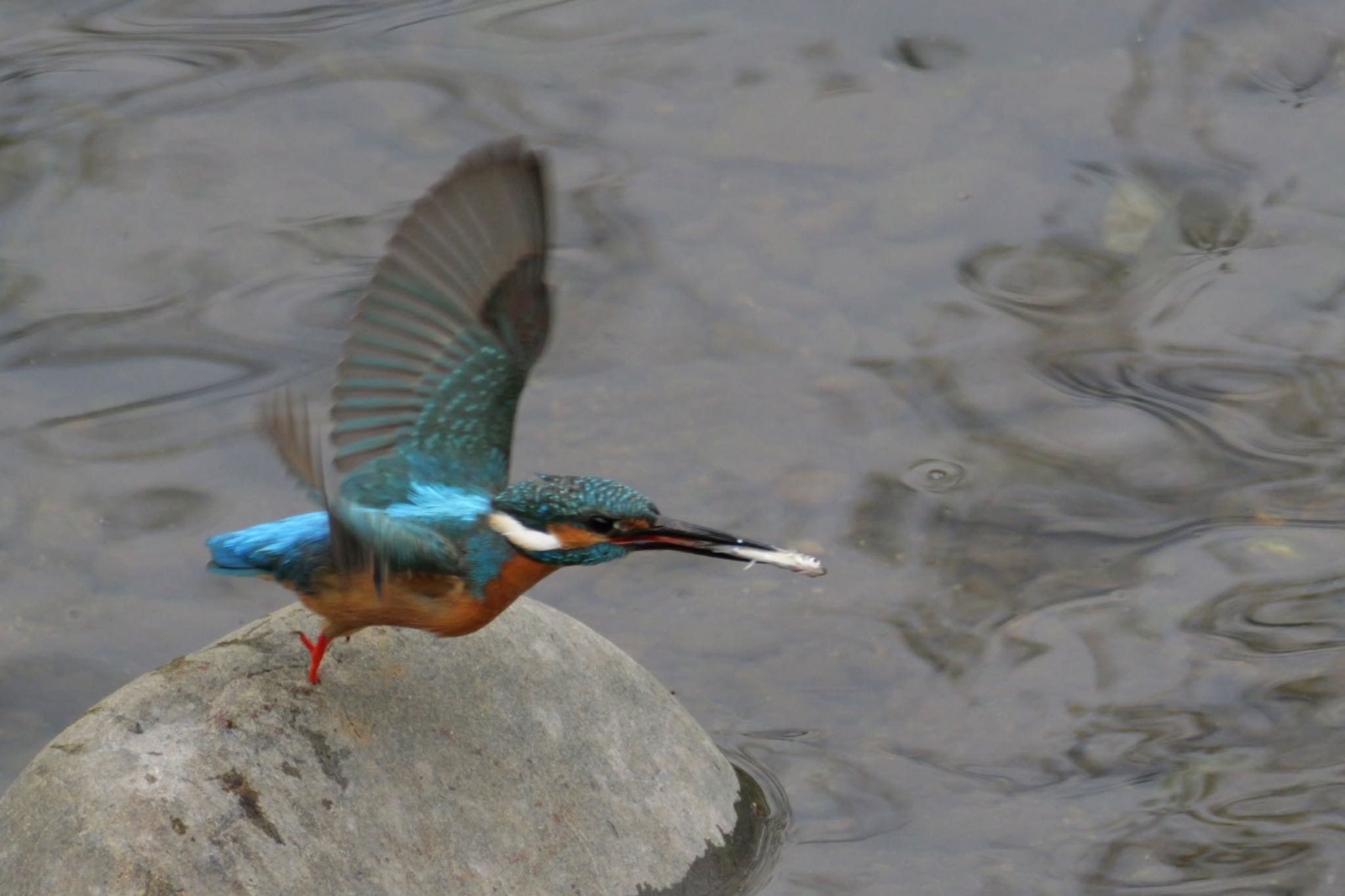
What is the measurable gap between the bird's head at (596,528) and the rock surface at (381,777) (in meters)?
0.47

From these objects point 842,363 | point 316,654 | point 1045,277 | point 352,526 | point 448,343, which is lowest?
point 842,363

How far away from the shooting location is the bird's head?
430cm

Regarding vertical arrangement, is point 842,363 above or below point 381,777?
below

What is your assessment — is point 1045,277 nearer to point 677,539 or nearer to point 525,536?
point 677,539

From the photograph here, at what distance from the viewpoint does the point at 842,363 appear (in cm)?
668

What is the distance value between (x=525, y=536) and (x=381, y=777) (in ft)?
2.22

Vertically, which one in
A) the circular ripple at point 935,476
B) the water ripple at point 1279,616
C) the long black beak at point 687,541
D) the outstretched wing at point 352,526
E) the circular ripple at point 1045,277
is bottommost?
the water ripple at point 1279,616

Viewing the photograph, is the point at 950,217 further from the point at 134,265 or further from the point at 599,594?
the point at 134,265

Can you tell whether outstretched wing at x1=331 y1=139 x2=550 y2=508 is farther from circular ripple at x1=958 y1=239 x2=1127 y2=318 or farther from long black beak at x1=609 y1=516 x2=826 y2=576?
circular ripple at x1=958 y1=239 x2=1127 y2=318

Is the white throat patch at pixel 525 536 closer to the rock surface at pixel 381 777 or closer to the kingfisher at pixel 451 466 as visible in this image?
the kingfisher at pixel 451 466

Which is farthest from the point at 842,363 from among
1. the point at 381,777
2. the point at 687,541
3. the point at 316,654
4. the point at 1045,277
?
the point at 381,777

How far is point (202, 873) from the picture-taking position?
12.7ft

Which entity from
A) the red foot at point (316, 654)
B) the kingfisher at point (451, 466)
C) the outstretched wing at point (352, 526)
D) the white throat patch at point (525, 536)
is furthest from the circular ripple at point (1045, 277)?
the red foot at point (316, 654)

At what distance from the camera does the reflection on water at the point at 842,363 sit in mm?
5234
